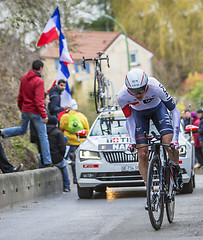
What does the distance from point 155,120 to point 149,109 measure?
0.59ft

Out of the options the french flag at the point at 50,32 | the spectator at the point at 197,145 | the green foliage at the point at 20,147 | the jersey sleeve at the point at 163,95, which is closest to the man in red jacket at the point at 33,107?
the green foliage at the point at 20,147

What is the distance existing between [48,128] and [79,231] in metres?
6.39

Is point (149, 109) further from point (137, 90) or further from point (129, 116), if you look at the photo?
point (137, 90)

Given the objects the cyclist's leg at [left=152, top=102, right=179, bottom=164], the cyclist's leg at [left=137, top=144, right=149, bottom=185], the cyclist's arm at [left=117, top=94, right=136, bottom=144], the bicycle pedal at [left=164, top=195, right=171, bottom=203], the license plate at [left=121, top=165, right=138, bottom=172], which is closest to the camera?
the bicycle pedal at [left=164, top=195, right=171, bottom=203]

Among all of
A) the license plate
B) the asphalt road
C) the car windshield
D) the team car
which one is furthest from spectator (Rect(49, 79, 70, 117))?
the license plate

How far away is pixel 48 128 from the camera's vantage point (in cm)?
1352

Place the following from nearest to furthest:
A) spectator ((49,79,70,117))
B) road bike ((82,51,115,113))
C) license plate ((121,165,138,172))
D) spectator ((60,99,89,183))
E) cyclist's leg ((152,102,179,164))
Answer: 1. cyclist's leg ((152,102,179,164))
2. license plate ((121,165,138,172))
3. spectator ((49,79,70,117))
4. spectator ((60,99,89,183))
5. road bike ((82,51,115,113))

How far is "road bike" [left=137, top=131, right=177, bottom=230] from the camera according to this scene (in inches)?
273

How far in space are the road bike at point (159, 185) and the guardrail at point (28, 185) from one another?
3.22 meters

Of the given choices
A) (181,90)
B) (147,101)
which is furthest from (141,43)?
(147,101)

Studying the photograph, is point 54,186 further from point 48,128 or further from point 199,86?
point 199,86

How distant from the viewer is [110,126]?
12.4 meters

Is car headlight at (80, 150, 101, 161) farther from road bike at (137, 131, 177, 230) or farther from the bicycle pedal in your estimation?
the bicycle pedal

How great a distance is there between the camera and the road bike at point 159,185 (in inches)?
273
